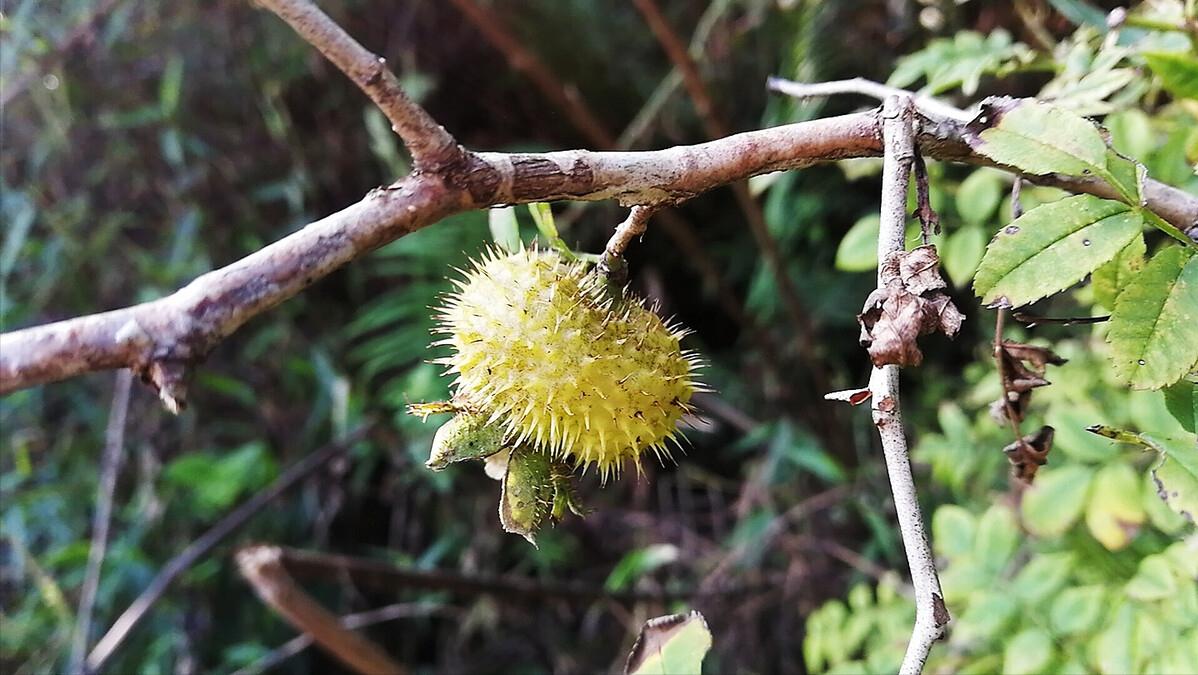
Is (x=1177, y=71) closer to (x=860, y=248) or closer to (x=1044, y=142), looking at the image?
(x=1044, y=142)

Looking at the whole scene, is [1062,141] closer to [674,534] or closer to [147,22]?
[674,534]

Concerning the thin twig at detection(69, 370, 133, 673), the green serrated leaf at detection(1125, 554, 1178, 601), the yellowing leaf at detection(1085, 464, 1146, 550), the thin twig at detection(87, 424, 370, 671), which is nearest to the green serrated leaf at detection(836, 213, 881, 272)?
the yellowing leaf at detection(1085, 464, 1146, 550)

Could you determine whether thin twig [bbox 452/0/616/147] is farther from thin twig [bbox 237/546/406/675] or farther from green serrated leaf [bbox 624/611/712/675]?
green serrated leaf [bbox 624/611/712/675]

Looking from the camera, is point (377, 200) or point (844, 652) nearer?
point (377, 200)

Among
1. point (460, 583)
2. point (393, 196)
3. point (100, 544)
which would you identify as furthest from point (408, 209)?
point (100, 544)

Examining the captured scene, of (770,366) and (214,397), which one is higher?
(214,397)

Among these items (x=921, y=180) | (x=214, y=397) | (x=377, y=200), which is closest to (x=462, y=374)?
(x=377, y=200)

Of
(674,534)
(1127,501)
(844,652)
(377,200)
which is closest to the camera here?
(377,200)

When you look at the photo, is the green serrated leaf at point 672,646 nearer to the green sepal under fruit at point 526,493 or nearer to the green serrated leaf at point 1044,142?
the green sepal under fruit at point 526,493
